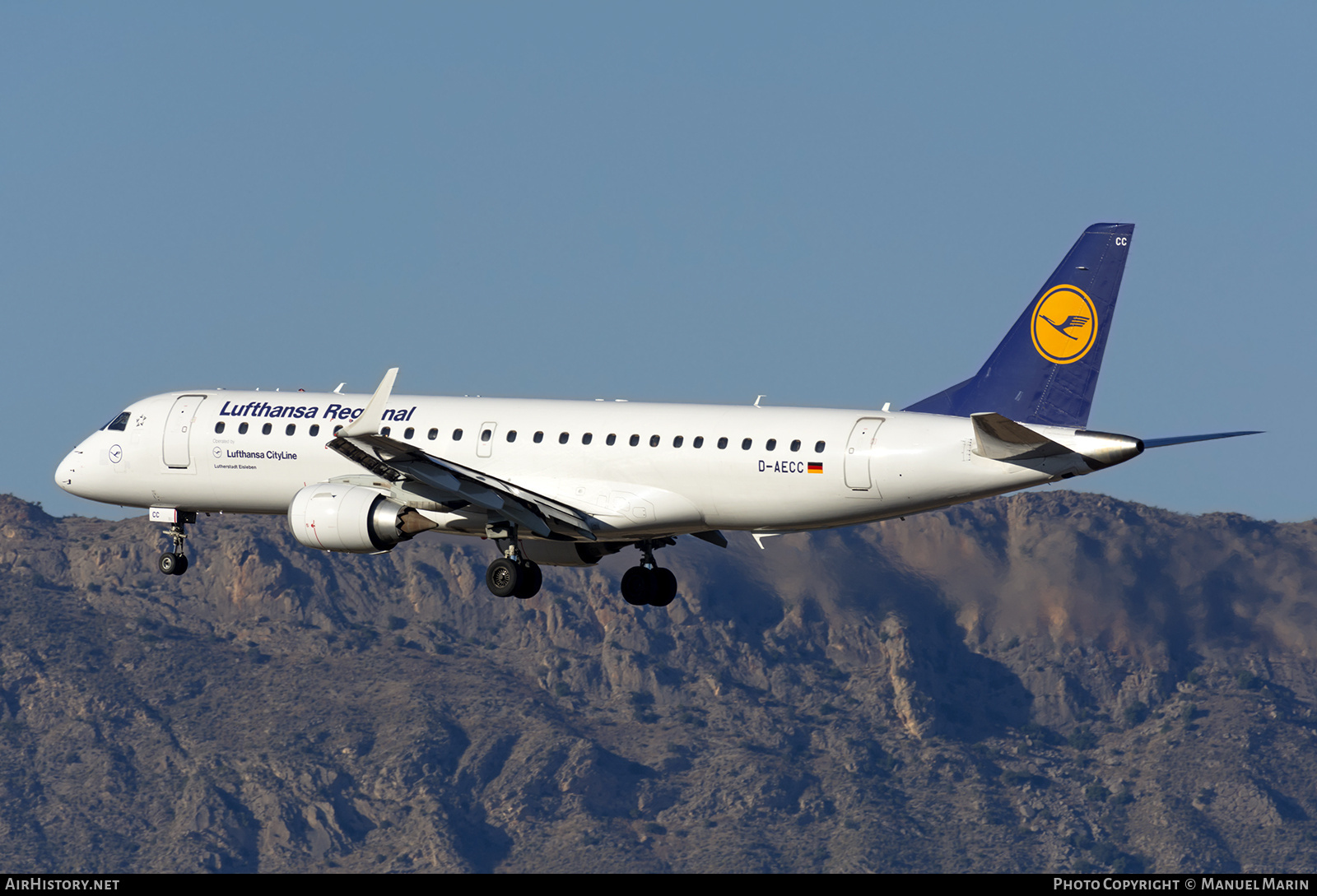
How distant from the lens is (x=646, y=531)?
4938 cm

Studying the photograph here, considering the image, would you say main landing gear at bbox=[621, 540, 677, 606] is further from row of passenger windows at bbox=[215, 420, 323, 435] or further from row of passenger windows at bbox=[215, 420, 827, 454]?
row of passenger windows at bbox=[215, 420, 323, 435]

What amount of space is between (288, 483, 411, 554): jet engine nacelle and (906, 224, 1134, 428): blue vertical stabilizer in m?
14.6

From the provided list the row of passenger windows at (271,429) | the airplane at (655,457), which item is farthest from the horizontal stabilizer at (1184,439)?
the row of passenger windows at (271,429)

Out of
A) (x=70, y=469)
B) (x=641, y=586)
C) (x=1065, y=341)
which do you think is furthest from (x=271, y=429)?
(x=1065, y=341)

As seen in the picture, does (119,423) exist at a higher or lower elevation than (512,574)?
higher

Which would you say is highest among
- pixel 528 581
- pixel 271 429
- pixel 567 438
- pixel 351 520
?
pixel 271 429

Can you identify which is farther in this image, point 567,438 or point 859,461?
point 567,438

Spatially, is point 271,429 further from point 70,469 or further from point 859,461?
point 859,461

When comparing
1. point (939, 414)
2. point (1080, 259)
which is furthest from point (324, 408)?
point (1080, 259)

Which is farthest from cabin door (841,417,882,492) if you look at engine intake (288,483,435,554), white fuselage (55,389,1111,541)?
engine intake (288,483,435,554)

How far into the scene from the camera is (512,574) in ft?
165

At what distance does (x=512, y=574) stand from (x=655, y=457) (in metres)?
4.91
